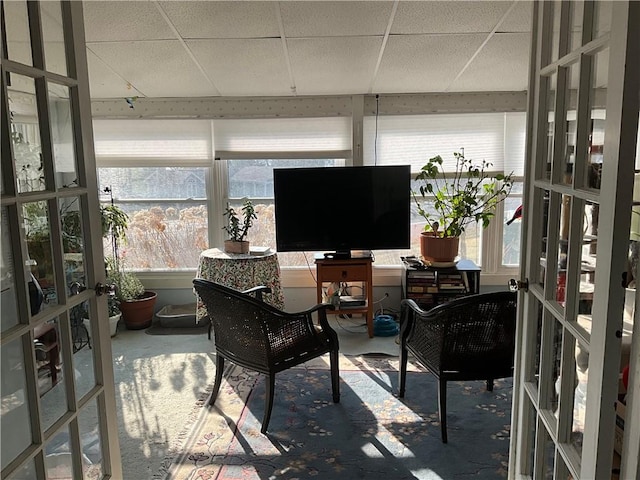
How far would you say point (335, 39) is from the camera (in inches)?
111

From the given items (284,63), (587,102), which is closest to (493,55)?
(284,63)

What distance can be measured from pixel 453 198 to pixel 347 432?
227 cm

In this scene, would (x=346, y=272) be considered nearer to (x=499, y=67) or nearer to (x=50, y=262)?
(x=499, y=67)

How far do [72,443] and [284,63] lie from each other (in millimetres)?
2568

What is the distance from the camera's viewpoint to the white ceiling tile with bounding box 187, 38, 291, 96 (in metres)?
2.88

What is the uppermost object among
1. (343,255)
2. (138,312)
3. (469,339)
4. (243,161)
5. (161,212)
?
(243,161)

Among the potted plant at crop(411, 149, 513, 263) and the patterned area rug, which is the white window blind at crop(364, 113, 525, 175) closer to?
the potted plant at crop(411, 149, 513, 263)

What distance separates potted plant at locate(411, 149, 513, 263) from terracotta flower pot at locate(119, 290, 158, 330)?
7.96 ft

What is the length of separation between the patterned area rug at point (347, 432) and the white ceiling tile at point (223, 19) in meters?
2.07

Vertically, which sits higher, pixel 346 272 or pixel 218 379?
pixel 346 272

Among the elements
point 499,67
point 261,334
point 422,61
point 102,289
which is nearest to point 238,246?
point 261,334

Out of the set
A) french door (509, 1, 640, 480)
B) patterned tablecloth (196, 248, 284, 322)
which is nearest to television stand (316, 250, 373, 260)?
patterned tablecloth (196, 248, 284, 322)

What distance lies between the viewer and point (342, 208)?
4.11m

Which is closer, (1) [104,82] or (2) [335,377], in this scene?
(2) [335,377]
